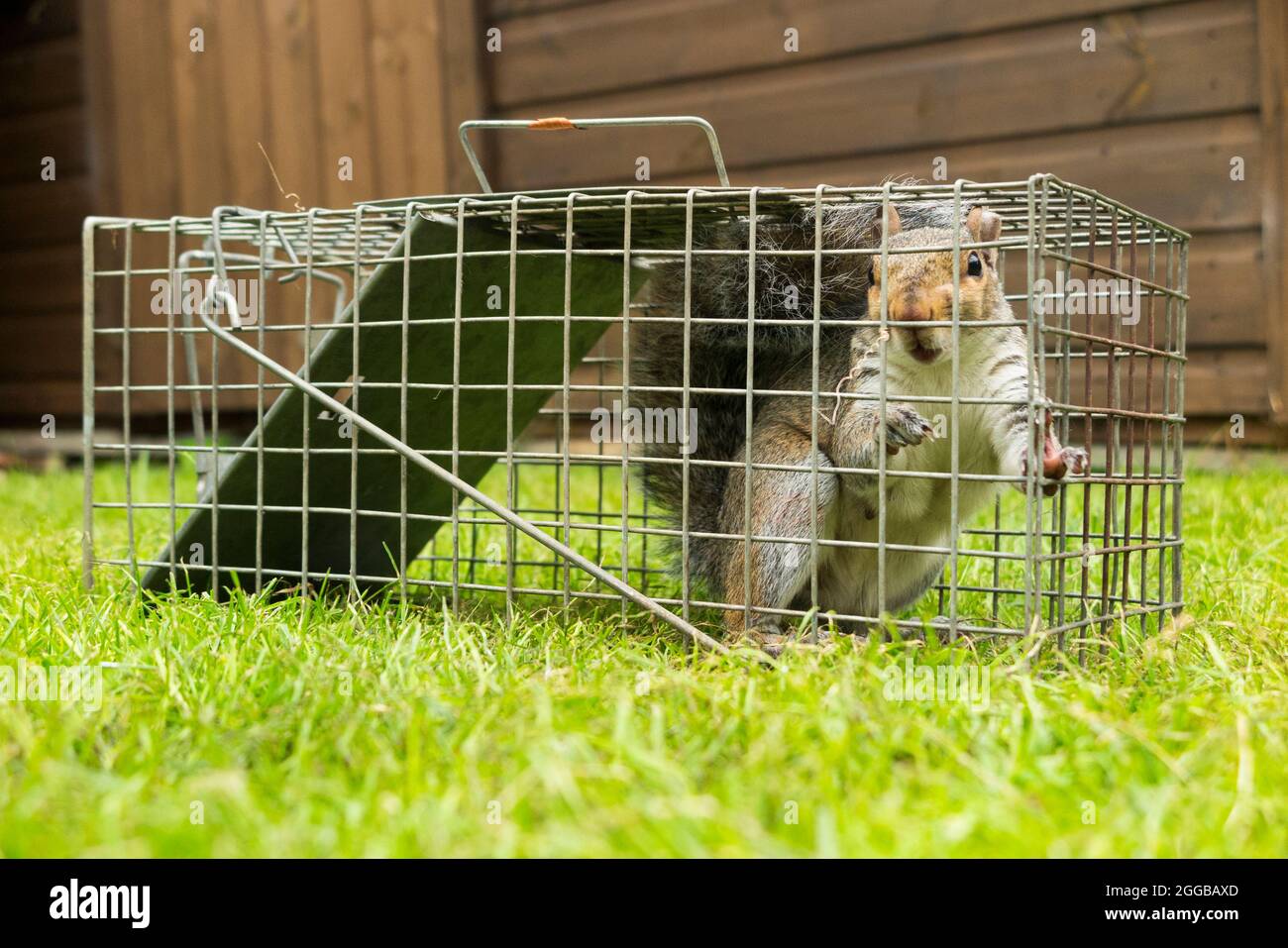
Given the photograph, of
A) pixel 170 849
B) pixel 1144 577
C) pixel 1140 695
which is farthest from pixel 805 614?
pixel 170 849

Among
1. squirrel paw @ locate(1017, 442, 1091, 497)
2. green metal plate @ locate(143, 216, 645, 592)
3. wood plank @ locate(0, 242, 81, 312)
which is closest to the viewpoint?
squirrel paw @ locate(1017, 442, 1091, 497)

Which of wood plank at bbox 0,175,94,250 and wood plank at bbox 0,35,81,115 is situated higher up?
wood plank at bbox 0,35,81,115

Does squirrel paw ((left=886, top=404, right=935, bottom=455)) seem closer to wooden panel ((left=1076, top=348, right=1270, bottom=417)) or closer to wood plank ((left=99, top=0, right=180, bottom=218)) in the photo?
wooden panel ((left=1076, top=348, right=1270, bottom=417))

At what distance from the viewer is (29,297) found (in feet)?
21.8

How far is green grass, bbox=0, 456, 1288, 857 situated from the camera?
3.38 ft

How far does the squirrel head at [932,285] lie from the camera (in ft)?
5.79

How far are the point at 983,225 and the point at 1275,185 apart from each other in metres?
2.38

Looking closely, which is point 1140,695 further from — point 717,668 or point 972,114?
point 972,114

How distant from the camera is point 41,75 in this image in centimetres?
650

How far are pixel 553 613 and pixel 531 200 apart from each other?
70 cm

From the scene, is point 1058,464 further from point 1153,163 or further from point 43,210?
point 43,210

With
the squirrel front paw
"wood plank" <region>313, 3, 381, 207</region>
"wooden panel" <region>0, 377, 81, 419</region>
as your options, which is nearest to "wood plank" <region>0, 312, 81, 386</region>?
"wooden panel" <region>0, 377, 81, 419</region>

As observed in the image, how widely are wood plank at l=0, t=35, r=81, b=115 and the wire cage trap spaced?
4.59 m

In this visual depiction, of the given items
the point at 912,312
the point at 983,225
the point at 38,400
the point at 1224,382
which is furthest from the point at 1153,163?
the point at 38,400
